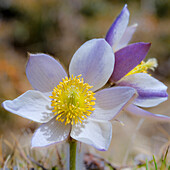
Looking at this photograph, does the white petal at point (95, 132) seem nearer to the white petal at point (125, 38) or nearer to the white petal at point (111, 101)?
the white petal at point (111, 101)

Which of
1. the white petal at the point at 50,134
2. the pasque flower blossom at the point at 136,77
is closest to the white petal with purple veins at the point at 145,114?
the pasque flower blossom at the point at 136,77

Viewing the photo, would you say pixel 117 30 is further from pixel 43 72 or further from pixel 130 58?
pixel 43 72

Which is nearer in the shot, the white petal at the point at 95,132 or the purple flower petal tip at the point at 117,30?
the white petal at the point at 95,132

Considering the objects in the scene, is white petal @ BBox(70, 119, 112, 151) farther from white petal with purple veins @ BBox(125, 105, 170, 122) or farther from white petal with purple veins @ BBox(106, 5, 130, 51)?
white petal with purple veins @ BBox(106, 5, 130, 51)

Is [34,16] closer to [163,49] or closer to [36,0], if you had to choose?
[36,0]

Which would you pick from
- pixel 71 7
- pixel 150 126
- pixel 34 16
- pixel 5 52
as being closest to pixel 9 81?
pixel 5 52

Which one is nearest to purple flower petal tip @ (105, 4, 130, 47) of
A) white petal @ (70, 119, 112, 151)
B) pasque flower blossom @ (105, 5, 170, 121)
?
pasque flower blossom @ (105, 5, 170, 121)
